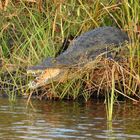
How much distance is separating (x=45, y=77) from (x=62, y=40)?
904mm

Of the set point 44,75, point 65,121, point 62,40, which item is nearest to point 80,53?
point 44,75

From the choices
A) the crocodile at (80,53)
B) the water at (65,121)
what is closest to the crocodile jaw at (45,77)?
the crocodile at (80,53)

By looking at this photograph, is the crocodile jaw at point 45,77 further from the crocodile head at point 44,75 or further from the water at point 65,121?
the water at point 65,121

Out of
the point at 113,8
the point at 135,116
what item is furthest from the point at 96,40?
the point at 135,116

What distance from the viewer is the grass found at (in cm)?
718

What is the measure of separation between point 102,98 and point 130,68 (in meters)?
0.52

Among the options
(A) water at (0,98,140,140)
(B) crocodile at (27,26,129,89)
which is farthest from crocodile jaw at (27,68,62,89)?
(A) water at (0,98,140,140)

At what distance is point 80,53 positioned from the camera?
7.45m

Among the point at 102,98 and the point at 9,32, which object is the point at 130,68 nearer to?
the point at 102,98

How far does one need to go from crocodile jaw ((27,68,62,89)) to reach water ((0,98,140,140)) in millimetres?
191

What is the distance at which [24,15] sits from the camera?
880 cm

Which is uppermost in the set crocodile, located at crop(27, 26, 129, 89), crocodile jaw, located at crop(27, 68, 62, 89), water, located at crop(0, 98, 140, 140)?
crocodile, located at crop(27, 26, 129, 89)

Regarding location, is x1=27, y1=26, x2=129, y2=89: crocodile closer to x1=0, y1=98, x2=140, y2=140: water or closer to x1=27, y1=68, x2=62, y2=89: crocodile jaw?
x1=27, y1=68, x2=62, y2=89: crocodile jaw

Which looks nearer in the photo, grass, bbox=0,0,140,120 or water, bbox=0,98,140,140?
water, bbox=0,98,140,140
